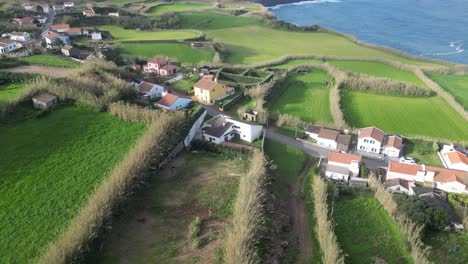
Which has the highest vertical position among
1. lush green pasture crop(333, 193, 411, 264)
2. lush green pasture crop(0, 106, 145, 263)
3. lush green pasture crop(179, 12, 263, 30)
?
lush green pasture crop(179, 12, 263, 30)

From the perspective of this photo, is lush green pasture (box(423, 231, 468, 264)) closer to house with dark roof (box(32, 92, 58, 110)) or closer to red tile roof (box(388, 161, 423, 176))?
red tile roof (box(388, 161, 423, 176))

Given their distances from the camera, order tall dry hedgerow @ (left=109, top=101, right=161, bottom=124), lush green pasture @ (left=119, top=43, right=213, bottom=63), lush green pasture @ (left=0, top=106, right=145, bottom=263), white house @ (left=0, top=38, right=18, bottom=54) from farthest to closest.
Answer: lush green pasture @ (left=119, top=43, right=213, bottom=63)
white house @ (left=0, top=38, right=18, bottom=54)
tall dry hedgerow @ (left=109, top=101, right=161, bottom=124)
lush green pasture @ (left=0, top=106, right=145, bottom=263)

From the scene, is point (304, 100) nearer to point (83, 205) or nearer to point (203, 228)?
point (203, 228)

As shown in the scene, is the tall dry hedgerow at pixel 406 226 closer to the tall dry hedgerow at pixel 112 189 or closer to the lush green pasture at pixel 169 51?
the tall dry hedgerow at pixel 112 189

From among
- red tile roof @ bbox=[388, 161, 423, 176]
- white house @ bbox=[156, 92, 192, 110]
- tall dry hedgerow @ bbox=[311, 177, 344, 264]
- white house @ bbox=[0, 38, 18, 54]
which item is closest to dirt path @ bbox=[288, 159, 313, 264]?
tall dry hedgerow @ bbox=[311, 177, 344, 264]

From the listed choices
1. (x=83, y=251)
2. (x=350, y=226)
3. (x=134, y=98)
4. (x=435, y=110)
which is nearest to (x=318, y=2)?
(x=435, y=110)
